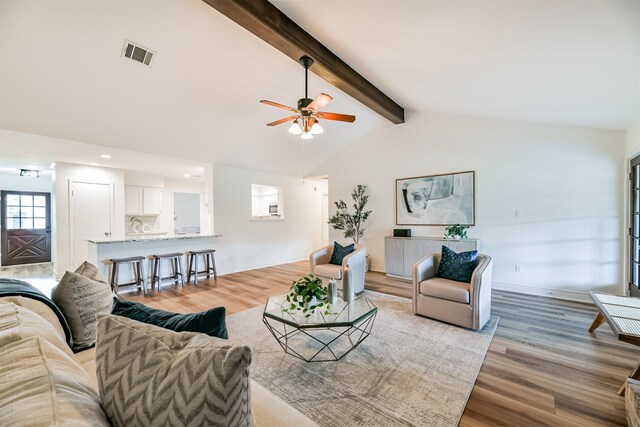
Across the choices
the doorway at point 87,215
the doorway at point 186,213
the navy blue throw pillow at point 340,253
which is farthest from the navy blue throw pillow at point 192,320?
the doorway at point 186,213

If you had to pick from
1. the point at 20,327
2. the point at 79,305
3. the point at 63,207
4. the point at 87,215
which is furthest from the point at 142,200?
the point at 20,327

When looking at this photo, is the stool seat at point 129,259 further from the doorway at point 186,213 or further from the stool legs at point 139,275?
the doorway at point 186,213

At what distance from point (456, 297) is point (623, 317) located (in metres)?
1.24

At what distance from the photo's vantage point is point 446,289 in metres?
3.05

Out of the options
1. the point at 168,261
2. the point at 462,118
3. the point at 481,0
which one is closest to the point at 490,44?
the point at 481,0

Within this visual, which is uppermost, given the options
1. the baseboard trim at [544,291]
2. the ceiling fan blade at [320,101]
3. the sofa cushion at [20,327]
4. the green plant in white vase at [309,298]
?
the ceiling fan blade at [320,101]

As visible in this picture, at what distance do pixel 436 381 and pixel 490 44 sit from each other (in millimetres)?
2976

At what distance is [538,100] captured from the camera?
133 inches

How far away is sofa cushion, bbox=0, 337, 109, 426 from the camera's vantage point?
1.78ft

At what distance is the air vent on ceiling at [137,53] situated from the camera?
2854mm

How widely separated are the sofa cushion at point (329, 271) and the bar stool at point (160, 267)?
2610 mm

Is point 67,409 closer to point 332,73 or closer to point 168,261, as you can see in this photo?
point 332,73

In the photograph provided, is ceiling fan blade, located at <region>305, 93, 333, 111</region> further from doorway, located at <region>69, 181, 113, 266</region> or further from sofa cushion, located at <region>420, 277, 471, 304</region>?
doorway, located at <region>69, 181, 113, 266</region>

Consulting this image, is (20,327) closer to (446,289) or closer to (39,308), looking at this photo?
(39,308)
